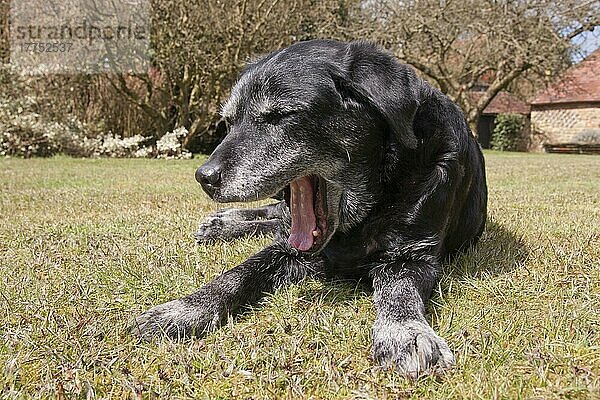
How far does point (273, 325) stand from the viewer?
8.18 feet

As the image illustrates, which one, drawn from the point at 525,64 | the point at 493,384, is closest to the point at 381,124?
the point at 493,384

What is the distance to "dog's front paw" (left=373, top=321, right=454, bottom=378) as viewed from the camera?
2.03 m

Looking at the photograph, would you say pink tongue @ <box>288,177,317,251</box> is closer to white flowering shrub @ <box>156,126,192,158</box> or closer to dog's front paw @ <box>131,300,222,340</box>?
dog's front paw @ <box>131,300,222,340</box>

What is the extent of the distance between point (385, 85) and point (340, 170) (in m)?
0.47

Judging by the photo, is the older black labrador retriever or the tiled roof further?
the tiled roof

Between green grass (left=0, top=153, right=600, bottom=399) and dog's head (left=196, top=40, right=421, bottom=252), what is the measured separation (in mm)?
509

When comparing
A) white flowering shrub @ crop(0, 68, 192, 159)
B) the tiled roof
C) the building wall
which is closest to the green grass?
white flowering shrub @ crop(0, 68, 192, 159)

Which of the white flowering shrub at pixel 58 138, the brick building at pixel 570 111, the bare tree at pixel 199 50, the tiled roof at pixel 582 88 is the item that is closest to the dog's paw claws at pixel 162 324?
the bare tree at pixel 199 50

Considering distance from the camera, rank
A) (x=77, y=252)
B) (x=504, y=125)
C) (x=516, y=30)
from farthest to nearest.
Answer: (x=504, y=125) → (x=516, y=30) → (x=77, y=252)

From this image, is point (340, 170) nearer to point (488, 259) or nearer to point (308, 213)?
point (308, 213)

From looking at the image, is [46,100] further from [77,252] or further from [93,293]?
[93,293]

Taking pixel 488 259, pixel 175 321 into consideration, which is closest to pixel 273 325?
pixel 175 321

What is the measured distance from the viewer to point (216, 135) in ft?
64.0

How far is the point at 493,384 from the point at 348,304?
3.20 feet
